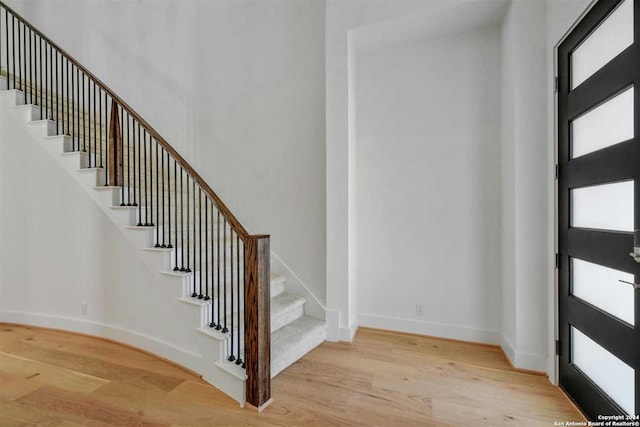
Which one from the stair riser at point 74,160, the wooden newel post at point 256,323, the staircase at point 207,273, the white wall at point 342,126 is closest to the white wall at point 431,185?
the white wall at point 342,126

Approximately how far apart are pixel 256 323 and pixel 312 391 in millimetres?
698

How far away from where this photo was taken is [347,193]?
300cm

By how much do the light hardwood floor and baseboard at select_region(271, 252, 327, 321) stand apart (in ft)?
1.29

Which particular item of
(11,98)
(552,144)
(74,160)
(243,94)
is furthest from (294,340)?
(11,98)

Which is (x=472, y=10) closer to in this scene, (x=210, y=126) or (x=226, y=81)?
(x=226, y=81)

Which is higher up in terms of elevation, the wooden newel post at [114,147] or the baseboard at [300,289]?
the wooden newel post at [114,147]

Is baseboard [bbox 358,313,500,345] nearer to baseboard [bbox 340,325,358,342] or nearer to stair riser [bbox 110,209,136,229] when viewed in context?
baseboard [bbox 340,325,358,342]

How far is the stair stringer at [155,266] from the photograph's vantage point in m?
2.23

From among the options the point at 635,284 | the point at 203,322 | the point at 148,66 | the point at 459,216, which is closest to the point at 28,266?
the point at 203,322

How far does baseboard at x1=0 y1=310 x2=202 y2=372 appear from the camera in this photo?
256 centimetres

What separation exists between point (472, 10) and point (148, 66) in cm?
435

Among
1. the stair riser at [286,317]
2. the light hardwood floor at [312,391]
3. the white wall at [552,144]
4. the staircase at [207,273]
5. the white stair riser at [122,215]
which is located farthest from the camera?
the stair riser at [286,317]

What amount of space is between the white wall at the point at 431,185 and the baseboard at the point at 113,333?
1837mm

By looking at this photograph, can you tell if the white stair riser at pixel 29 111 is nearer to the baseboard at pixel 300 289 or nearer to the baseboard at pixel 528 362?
the baseboard at pixel 300 289
